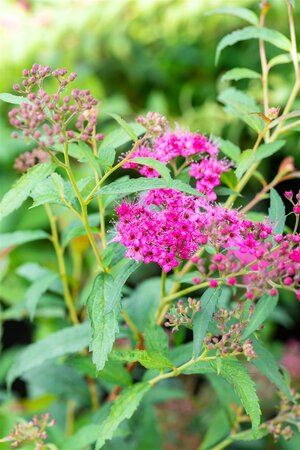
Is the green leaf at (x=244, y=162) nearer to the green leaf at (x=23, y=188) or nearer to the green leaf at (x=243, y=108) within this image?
the green leaf at (x=243, y=108)

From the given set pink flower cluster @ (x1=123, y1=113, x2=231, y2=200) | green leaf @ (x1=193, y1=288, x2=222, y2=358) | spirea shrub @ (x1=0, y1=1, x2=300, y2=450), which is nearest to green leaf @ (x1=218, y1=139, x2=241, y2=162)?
spirea shrub @ (x1=0, y1=1, x2=300, y2=450)

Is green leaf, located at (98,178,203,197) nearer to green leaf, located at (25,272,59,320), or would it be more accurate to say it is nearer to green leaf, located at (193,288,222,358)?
green leaf, located at (193,288,222,358)

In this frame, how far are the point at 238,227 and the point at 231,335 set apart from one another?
149 mm

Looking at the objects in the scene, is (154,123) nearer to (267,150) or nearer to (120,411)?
(267,150)

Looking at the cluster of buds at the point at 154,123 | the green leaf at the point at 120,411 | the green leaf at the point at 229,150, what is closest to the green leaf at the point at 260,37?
the green leaf at the point at 229,150

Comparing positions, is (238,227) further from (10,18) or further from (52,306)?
(10,18)

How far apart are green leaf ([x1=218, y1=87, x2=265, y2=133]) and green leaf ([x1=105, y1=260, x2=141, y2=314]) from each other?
13.2 inches

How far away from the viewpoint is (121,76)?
3.12 metres

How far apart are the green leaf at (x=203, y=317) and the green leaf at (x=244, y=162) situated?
0.66ft

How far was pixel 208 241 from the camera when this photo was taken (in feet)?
2.98

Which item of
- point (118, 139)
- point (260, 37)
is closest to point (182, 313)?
point (118, 139)

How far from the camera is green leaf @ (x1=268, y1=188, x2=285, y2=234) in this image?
3.17 ft

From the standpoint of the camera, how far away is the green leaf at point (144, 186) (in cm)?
86

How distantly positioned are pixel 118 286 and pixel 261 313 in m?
0.20
